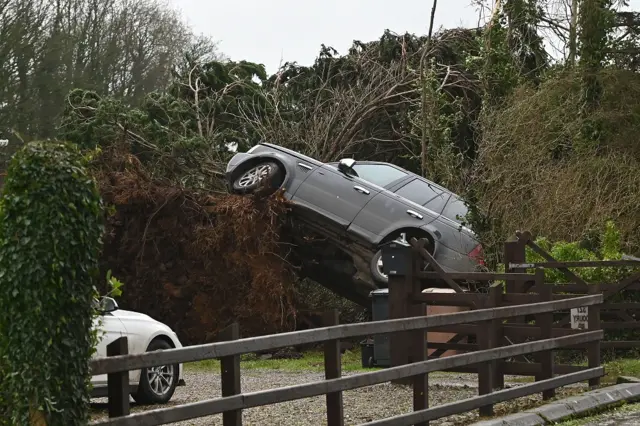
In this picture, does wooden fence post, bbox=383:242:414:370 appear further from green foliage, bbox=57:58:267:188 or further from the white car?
green foliage, bbox=57:58:267:188

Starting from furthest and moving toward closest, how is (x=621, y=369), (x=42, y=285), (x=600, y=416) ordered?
(x=621, y=369) < (x=600, y=416) < (x=42, y=285)

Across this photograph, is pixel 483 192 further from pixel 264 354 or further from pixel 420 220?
pixel 264 354

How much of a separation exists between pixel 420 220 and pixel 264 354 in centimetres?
343

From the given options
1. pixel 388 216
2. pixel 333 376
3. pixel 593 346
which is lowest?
pixel 593 346

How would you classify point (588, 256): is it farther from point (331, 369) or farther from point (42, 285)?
point (42, 285)

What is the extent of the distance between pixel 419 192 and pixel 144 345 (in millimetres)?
7061

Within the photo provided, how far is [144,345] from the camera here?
12.4 meters

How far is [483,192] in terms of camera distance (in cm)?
1759

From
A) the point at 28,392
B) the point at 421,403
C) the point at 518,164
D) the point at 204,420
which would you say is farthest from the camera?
the point at 518,164

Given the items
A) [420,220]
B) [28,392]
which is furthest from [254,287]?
[28,392]

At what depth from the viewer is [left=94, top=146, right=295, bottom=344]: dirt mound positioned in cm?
1775

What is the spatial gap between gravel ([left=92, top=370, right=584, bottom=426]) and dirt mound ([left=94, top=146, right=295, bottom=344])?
2275 mm

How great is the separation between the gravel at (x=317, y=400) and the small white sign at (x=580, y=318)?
111cm

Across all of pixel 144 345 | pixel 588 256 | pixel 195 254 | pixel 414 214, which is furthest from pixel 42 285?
pixel 195 254
